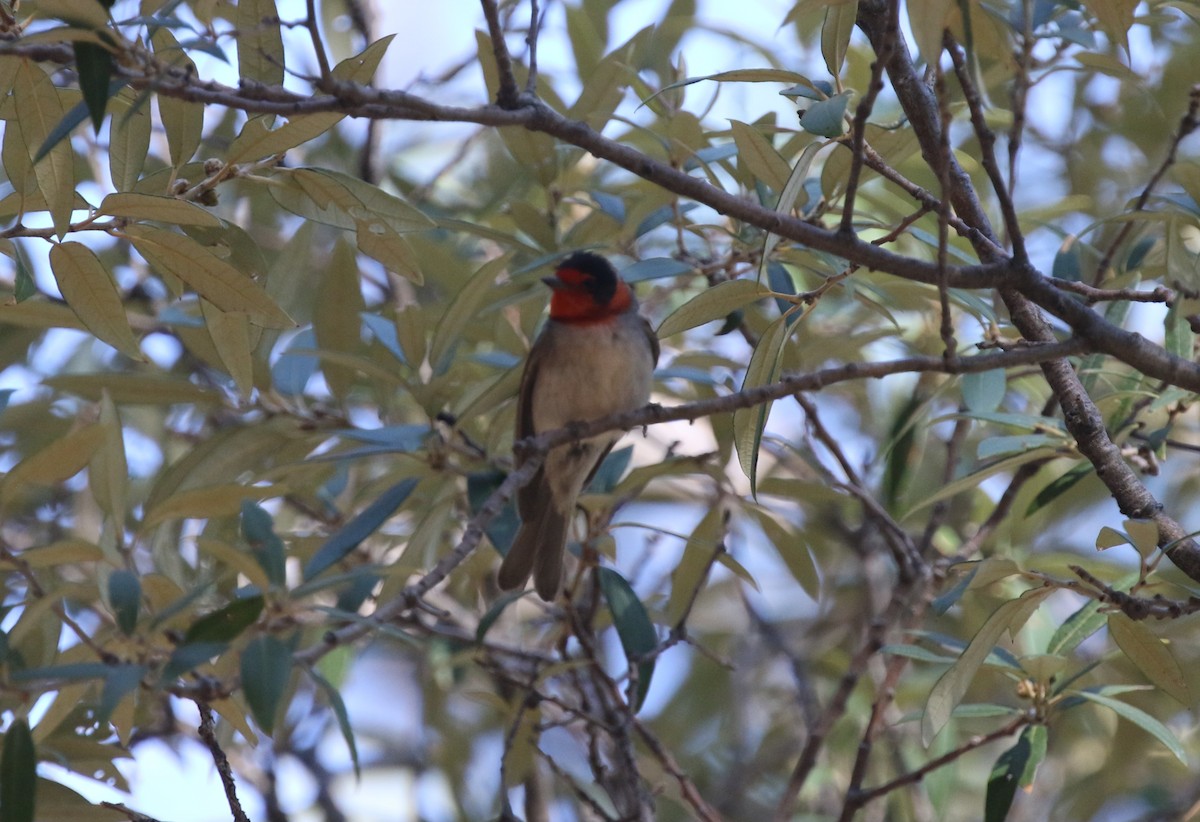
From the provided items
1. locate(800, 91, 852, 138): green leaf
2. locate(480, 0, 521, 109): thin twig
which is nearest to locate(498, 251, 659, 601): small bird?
locate(800, 91, 852, 138): green leaf

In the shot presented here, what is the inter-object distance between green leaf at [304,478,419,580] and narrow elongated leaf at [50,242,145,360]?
23.4 inches

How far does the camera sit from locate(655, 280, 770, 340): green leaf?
113 inches

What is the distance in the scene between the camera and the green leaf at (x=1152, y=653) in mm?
2752

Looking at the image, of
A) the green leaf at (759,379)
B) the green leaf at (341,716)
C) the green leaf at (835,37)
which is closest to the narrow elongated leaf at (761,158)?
the green leaf at (835,37)

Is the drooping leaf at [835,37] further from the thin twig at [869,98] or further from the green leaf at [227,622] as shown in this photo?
the green leaf at [227,622]

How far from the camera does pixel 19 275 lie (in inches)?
106

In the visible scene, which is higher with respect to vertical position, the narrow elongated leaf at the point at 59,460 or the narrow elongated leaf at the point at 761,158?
the narrow elongated leaf at the point at 761,158

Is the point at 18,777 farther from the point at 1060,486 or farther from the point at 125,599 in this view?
the point at 1060,486

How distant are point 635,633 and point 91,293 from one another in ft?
5.91

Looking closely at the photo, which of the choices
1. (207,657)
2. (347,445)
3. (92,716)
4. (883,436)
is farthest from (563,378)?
(207,657)

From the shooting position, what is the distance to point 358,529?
3.07 metres

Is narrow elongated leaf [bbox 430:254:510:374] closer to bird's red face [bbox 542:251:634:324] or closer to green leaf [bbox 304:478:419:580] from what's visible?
green leaf [bbox 304:478:419:580]

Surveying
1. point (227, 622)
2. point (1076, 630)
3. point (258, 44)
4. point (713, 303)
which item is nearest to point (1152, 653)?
point (1076, 630)

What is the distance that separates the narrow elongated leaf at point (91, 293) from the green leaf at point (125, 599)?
2.26 feet
